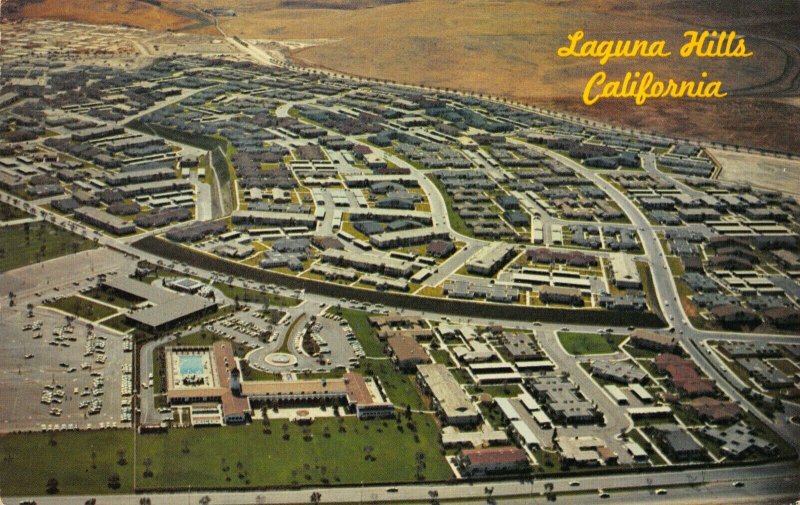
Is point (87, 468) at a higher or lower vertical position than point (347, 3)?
lower

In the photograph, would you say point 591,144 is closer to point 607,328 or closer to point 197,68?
point 607,328

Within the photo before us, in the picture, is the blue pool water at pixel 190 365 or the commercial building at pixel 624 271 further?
the commercial building at pixel 624 271

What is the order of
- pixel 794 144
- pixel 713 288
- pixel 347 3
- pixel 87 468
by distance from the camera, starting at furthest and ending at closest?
pixel 347 3 < pixel 794 144 < pixel 713 288 < pixel 87 468

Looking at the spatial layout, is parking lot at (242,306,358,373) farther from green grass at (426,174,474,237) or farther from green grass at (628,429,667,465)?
green grass at (426,174,474,237)

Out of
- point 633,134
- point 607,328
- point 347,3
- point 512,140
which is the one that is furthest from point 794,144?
point 347,3

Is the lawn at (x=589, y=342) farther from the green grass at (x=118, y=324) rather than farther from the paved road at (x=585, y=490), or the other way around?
the green grass at (x=118, y=324)

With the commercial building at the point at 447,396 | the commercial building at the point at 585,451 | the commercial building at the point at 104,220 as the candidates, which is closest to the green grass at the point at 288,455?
the commercial building at the point at 447,396
